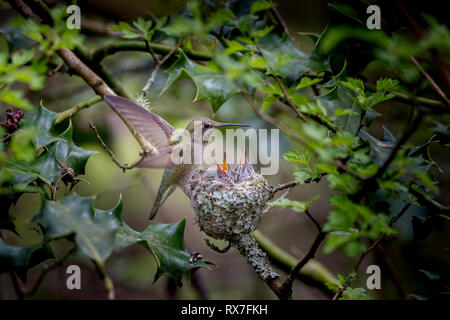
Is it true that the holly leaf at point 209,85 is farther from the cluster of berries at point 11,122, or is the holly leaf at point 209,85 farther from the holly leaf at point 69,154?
the cluster of berries at point 11,122

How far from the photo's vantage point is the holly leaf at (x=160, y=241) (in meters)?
1.36

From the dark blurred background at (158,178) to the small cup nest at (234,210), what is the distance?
2.55ft

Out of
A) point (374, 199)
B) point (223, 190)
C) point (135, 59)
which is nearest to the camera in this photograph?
point (374, 199)

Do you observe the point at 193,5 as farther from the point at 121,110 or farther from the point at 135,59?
the point at 135,59

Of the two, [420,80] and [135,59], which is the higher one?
[135,59]

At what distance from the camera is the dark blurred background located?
2756 mm

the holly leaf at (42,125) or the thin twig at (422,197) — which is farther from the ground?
the holly leaf at (42,125)

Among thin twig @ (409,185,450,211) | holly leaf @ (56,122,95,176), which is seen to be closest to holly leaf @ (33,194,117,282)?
holly leaf @ (56,122,95,176)

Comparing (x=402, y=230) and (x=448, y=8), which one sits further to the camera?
(x=402, y=230)

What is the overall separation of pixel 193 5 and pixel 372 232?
0.91 meters

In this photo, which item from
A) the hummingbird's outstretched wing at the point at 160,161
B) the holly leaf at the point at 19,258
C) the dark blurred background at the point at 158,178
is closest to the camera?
the holly leaf at the point at 19,258

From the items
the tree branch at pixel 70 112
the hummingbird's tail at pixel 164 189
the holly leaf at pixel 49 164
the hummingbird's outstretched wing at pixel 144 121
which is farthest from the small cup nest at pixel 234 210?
the tree branch at pixel 70 112
